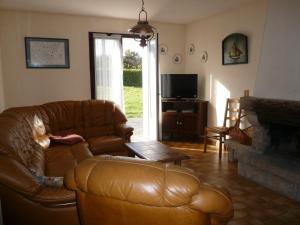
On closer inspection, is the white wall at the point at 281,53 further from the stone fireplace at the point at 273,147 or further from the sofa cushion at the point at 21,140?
the sofa cushion at the point at 21,140

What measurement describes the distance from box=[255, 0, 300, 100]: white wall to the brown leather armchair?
8.10 feet

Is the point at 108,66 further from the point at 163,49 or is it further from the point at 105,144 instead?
the point at 105,144

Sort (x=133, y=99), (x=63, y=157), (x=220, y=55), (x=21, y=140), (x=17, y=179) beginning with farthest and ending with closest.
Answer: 1. (x=133, y=99)
2. (x=220, y=55)
3. (x=63, y=157)
4. (x=21, y=140)
5. (x=17, y=179)

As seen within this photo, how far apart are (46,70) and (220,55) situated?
322cm

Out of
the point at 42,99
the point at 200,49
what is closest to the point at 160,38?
the point at 200,49

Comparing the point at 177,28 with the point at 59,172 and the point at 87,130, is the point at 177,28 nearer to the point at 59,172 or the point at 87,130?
the point at 87,130

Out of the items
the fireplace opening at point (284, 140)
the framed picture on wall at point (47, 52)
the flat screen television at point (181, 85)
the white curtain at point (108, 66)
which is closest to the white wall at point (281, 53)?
the fireplace opening at point (284, 140)

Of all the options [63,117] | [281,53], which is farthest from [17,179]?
[281,53]

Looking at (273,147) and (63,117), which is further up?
(63,117)

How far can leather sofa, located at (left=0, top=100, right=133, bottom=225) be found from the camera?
1.71 meters

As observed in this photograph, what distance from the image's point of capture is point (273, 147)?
3.59 m

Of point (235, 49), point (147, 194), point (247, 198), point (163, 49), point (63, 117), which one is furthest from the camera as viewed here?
point (163, 49)

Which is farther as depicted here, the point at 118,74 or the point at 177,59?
the point at 177,59

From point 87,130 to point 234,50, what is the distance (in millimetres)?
2850
